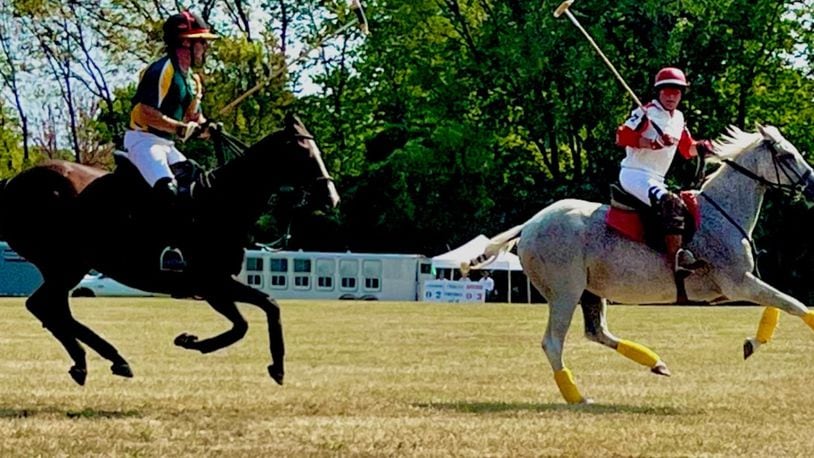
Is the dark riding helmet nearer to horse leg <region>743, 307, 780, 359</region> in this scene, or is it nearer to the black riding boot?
the black riding boot

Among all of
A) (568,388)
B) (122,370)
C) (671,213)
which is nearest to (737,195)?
(671,213)

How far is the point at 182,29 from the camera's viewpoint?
491 inches

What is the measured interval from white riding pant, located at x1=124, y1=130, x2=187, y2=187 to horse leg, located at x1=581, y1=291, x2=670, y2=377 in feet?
14.1

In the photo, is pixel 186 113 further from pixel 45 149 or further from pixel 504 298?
pixel 45 149

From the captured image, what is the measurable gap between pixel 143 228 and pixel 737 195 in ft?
17.4

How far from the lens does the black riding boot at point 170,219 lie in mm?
12406

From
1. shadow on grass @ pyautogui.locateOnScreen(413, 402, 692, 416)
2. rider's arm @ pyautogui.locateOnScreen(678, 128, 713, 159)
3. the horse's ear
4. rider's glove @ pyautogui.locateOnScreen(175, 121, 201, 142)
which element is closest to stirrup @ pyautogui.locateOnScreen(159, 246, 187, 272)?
rider's glove @ pyautogui.locateOnScreen(175, 121, 201, 142)

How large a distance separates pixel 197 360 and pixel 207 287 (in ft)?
22.6

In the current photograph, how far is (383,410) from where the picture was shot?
1242cm

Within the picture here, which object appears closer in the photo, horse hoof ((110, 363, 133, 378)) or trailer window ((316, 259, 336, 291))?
horse hoof ((110, 363, 133, 378))

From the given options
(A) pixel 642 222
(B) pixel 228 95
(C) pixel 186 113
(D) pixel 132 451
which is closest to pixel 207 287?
(C) pixel 186 113

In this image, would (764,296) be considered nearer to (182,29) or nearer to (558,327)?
(558,327)

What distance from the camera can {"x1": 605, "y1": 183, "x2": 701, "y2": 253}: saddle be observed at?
13422mm

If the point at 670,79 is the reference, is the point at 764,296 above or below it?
below
